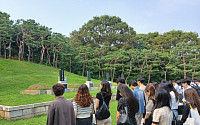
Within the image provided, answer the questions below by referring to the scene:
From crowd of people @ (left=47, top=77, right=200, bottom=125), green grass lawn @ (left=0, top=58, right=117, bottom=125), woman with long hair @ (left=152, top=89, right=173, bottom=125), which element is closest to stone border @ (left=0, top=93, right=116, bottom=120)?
green grass lawn @ (left=0, top=58, right=117, bottom=125)

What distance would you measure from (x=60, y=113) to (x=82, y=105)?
463 millimetres

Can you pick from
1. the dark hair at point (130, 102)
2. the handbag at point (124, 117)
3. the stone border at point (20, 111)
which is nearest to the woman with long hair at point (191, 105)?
the dark hair at point (130, 102)

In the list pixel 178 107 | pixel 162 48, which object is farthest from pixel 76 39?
pixel 178 107

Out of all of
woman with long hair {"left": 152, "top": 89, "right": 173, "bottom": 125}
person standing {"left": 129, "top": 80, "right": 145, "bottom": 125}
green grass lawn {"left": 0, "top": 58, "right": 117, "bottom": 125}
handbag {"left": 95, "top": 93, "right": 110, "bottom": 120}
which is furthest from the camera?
green grass lawn {"left": 0, "top": 58, "right": 117, "bottom": 125}

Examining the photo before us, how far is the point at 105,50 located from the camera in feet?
88.5

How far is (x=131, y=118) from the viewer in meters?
2.72

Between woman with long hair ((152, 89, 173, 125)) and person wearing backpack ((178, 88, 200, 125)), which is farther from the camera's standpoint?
person wearing backpack ((178, 88, 200, 125))

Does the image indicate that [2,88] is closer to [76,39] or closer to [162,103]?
[162,103]

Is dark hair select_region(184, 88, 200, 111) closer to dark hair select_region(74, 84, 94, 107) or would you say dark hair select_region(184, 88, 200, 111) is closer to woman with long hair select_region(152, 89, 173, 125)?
woman with long hair select_region(152, 89, 173, 125)

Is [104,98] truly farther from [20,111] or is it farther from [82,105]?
[20,111]

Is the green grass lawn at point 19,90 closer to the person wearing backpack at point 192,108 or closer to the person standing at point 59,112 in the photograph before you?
the person wearing backpack at point 192,108

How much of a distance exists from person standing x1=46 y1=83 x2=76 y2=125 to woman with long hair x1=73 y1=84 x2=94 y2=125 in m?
0.20

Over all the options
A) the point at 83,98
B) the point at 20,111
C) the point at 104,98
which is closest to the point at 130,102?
the point at 104,98

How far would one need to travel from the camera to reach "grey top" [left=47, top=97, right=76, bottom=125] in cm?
241
